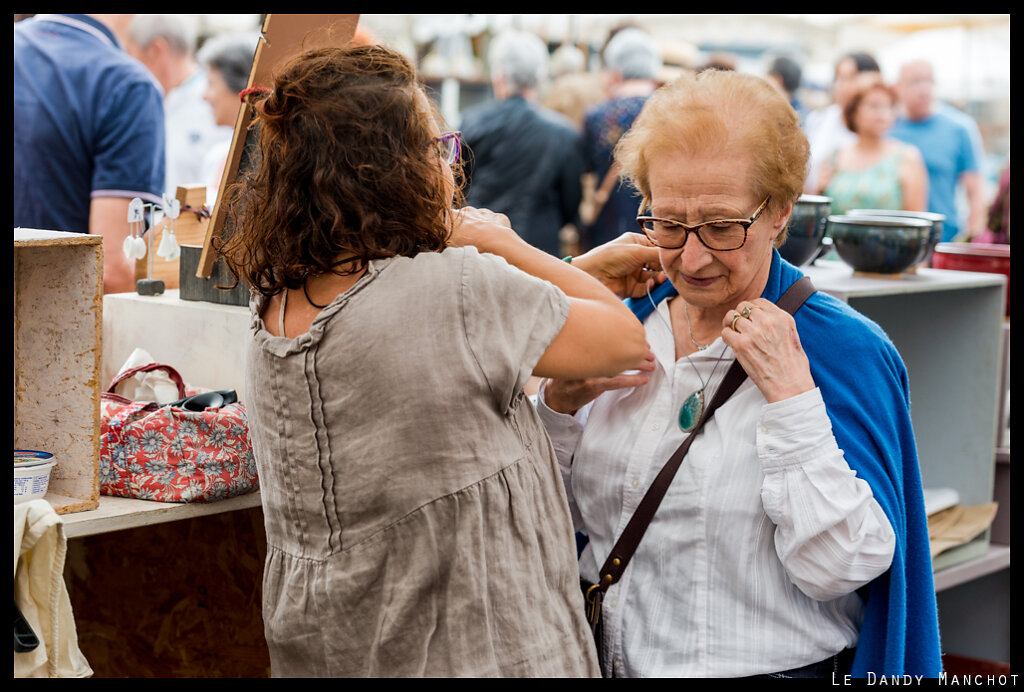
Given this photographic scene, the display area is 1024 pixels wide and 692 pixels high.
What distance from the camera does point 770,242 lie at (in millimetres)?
1678

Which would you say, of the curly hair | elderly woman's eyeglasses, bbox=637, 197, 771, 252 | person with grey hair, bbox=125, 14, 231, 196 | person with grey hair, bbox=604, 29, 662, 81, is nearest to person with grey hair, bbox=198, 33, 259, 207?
person with grey hair, bbox=125, 14, 231, 196

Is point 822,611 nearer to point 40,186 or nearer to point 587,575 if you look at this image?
point 587,575

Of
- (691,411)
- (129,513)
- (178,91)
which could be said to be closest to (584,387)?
(691,411)

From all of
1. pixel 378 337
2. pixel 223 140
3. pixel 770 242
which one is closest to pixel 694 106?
pixel 770 242

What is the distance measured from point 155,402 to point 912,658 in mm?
1333

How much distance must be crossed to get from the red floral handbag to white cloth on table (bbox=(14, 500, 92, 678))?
230mm

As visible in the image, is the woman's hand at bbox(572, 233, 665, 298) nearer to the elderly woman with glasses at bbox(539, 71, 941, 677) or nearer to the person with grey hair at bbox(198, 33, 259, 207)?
the elderly woman with glasses at bbox(539, 71, 941, 677)

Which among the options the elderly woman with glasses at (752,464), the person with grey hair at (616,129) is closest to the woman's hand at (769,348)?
the elderly woman with glasses at (752,464)

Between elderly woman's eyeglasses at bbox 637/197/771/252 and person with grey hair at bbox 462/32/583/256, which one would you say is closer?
elderly woman's eyeglasses at bbox 637/197/771/252

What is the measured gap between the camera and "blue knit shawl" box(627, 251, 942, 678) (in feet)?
5.16

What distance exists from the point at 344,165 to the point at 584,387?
0.62m

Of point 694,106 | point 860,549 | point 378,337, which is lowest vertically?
point 860,549

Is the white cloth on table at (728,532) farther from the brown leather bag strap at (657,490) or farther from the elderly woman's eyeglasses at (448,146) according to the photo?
the elderly woman's eyeglasses at (448,146)

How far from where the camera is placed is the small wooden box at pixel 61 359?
5.36ft
